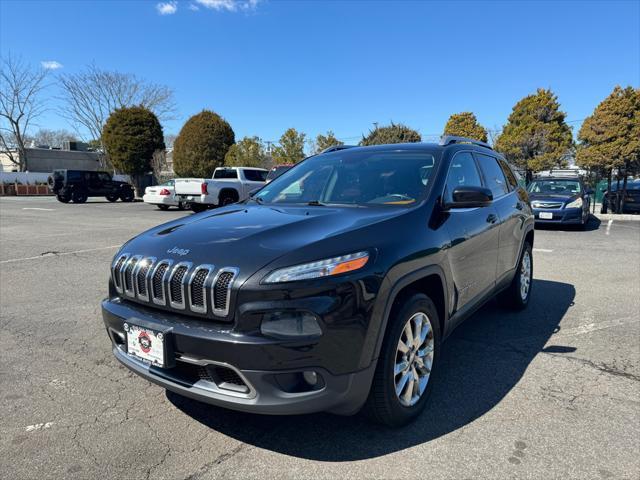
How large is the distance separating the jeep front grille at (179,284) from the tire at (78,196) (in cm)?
2545

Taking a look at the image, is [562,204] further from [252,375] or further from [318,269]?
[252,375]

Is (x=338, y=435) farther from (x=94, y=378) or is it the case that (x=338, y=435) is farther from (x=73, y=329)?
(x=73, y=329)

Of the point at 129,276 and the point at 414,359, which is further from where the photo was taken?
the point at 414,359

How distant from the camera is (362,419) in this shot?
8.84 feet

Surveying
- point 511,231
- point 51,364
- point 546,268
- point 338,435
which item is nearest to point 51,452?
point 51,364

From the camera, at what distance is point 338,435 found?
2559 mm

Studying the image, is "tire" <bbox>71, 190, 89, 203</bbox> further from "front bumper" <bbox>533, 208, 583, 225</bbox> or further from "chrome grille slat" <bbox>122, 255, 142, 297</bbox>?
"chrome grille slat" <bbox>122, 255, 142, 297</bbox>

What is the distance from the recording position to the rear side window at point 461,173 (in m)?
3.29

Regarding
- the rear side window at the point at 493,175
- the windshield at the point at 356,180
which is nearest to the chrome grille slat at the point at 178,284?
the windshield at the point at 356,180

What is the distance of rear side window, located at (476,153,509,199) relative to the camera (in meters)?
4.18

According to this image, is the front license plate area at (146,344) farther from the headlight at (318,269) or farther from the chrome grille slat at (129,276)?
the headlight at (318,269)

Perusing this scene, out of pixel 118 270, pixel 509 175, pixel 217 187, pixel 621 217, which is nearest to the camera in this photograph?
pixel 118 270

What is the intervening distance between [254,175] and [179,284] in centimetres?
1802

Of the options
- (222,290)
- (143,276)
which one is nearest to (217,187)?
(143,276)
